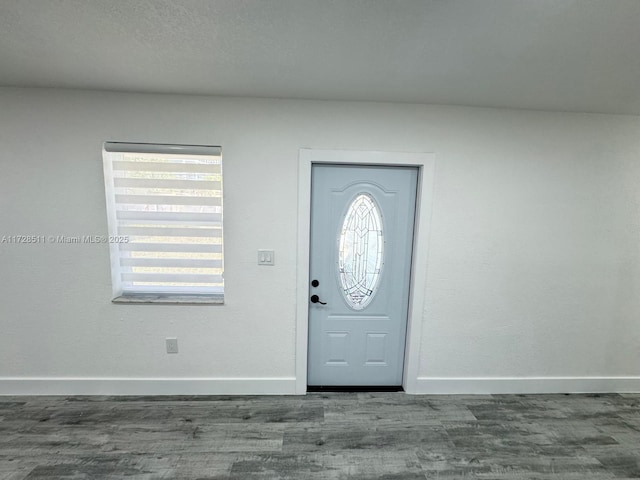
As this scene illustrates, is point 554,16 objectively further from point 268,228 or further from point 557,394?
point 557,394

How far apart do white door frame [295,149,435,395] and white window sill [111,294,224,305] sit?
26.7 inches

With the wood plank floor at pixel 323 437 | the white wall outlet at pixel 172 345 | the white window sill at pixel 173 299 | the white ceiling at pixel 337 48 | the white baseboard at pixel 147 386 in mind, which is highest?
the white ceiling at pixel 337 48

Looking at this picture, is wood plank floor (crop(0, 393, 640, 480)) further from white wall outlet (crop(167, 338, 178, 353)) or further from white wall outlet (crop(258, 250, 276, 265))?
white wall outlet (crop(258, 250, 276, 265))

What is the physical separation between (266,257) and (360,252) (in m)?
0.76

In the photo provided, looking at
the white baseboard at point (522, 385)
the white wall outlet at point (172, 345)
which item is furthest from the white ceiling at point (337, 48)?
the white baseboard at point (522, 385)

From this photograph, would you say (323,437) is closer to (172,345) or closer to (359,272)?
(359,272)

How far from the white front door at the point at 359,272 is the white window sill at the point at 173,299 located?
0.79 metres

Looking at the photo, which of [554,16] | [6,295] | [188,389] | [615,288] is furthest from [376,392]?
[6,295]

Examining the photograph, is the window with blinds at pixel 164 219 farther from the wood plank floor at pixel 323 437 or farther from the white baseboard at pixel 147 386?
the wood plank floor at pixel 323 437

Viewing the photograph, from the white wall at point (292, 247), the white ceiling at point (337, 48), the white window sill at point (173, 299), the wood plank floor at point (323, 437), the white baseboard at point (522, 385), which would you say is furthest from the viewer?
the white baseboard at point (522, 385)

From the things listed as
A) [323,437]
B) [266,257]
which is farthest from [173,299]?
[323,437]

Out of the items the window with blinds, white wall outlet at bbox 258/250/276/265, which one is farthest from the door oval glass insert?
the window with blinds

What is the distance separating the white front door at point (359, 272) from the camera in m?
2.18

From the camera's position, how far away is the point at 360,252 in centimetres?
226
